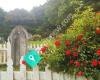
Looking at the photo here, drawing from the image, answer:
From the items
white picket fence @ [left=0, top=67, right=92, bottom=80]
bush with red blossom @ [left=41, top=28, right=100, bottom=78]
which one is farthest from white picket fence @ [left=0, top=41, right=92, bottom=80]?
bush with red blossom @ [left=41, top=28, right=100, bottom=78]

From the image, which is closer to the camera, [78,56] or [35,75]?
[78,56]

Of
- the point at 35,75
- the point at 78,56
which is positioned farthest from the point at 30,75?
the point at 78,56

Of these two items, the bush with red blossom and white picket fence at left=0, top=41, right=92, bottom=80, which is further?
white picket fence at left=0, top=41, right=92, bottom=80

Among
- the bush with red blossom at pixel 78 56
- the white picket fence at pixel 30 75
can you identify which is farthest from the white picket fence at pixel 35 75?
the bush with red blossom at pixel 78 56

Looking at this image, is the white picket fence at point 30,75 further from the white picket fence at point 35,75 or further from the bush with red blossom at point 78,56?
the bush with red blossom at point 78,56

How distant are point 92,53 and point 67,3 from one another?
51.2 ft

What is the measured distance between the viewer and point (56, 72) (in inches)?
204

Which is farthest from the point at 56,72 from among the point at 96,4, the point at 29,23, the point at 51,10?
the point at 29,23

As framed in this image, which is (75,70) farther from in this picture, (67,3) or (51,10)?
(51,10)

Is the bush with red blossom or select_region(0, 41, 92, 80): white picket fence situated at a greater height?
the bush with red blossom

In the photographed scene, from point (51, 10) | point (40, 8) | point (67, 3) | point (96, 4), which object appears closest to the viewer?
point (96, 4)

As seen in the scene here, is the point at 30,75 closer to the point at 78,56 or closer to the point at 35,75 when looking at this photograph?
the point at 35,75

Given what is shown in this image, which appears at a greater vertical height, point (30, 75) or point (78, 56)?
point (78, 56)

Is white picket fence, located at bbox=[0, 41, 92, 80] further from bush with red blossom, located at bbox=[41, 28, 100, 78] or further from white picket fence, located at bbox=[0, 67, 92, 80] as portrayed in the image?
bush with red blossom, located at bbox=[41, 28, 100, 78]
